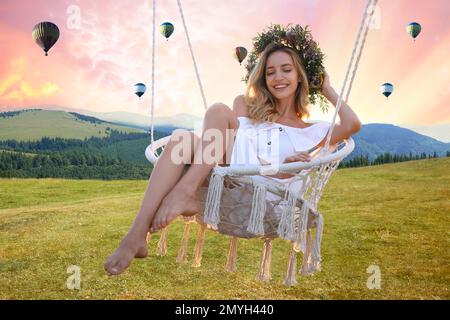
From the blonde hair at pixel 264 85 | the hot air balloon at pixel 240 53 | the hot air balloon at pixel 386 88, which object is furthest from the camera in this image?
the hot air balloon at pixel 386 88

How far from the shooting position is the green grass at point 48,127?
40781 millimetres

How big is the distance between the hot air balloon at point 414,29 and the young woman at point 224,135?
14421 millimetres

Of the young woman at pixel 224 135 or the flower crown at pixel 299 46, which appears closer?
the young woman at pixel 224 135

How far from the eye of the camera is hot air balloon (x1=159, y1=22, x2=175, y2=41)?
13.8 metres

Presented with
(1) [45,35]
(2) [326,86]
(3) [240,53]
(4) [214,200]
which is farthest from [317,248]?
(1) [45,35]

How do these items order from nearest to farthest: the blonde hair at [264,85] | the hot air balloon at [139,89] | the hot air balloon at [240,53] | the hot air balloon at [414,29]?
the blonde hair at [264,85]
the hot air balloon at [240,53]
the hot air balloon at [414,29]
the hot air balloon at [139,89]

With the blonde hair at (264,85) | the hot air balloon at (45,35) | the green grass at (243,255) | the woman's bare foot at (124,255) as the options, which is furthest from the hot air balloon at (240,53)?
the woman's bare foot at (124,255)

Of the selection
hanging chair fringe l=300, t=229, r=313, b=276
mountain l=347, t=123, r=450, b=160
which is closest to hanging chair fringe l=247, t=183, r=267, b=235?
hanging chair fringe l=300, t=229, r=313, b=276

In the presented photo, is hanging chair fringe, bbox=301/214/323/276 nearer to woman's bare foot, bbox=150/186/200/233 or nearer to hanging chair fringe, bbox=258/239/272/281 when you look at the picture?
hanging chair fringe, bbox=258/239/272/281

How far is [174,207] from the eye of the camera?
191cm

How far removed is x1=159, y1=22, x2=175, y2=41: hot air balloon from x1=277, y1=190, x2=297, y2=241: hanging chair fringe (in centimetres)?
1245

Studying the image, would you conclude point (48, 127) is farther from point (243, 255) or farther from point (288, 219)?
point (288, 219)

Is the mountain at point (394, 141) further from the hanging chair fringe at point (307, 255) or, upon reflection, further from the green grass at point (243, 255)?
the hanging chair fringe at point (307, 255)
